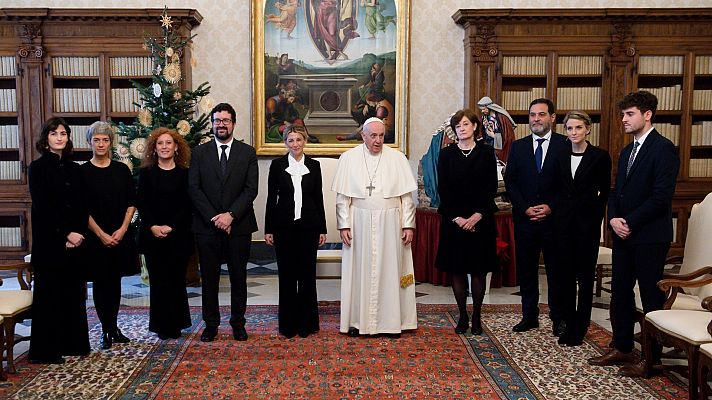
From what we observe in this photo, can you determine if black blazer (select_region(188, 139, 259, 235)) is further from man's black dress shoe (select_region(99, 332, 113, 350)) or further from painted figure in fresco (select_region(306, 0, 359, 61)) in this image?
painted figure in fresco (select_region(306, 0, 359, 61))

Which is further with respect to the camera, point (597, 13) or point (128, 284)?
point (597, 13)

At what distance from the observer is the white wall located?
331 inches

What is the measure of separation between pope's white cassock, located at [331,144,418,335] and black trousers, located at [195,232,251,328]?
30.0 inches

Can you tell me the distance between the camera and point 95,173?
182 inches

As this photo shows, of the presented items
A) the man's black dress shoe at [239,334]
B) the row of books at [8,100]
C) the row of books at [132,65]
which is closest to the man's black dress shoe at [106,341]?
the man's black dress shoe at [239,334]

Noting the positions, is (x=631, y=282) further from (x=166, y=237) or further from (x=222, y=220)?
(x=166, y=237)

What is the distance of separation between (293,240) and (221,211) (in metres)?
0.58

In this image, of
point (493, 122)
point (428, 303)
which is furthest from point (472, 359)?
point (493, 122)

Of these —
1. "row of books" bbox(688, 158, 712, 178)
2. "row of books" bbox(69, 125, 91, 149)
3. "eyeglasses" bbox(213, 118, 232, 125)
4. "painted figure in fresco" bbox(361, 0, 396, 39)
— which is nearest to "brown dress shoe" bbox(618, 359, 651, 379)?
"eyeglasses" bbox(213, 118, 232, 125)

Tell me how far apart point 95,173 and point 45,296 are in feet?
2.94

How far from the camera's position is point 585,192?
4.64m

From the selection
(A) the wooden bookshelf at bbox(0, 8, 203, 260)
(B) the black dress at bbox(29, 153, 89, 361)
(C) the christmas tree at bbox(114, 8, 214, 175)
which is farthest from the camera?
(A) the wooden bookshelf at bbox(0, 8, 203, 260)

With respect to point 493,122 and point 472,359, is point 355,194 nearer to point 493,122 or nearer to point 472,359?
point 472,359

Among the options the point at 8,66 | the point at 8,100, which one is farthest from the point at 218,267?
the point at 8,66
